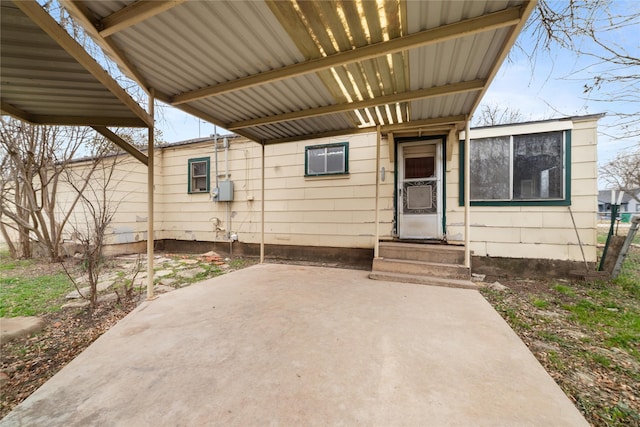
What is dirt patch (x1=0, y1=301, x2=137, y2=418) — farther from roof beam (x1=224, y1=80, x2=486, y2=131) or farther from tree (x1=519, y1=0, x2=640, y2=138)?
tree (x1=519, y1=0, x2=640, y2=138)

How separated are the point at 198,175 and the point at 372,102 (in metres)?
5.43

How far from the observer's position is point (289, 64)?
8.50 ft

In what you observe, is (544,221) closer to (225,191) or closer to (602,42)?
(602,42)

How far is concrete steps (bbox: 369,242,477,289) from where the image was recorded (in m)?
3.65

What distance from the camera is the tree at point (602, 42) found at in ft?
8.85

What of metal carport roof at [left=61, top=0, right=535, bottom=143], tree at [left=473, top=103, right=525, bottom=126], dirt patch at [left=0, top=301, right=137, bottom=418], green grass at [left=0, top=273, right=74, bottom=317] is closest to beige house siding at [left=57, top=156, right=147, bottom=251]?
green grass at [left=0, top=273, right=74, bottom=317]

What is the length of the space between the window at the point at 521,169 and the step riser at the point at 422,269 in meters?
1.55

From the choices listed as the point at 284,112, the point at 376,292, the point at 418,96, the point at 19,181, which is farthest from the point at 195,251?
the point at 418,96

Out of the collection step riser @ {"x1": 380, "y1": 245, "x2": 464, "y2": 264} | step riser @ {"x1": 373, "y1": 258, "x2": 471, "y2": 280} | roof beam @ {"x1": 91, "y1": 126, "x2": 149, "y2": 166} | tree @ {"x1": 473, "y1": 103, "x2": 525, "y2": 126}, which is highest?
tree @ {"x1": 473, "y1": 103, "x2": 525, "y2": 126}

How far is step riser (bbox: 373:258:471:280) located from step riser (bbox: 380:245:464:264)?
24cm

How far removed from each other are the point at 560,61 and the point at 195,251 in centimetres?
818

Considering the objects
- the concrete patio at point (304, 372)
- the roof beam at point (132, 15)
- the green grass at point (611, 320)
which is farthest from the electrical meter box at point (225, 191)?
the green grass at point (611, 320)

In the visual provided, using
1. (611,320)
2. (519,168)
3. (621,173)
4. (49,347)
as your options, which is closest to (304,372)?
(49,347)

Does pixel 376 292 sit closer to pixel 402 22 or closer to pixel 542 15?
pixel 402 22
